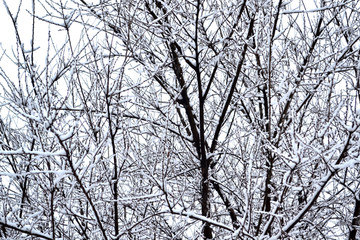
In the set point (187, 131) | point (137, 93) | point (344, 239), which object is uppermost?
point (137, 93)

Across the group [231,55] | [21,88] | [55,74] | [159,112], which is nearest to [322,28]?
[231,55]

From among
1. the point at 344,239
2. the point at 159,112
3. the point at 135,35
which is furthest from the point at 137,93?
the point at 344,239

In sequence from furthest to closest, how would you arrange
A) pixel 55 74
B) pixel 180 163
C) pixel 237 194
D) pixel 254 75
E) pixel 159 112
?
1. pixel 254 75
2. pixel 180 163
3. pixel 159 112
4. pixel 237 194
5. pixel 55 74

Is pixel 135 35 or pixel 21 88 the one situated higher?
pixel 135 35

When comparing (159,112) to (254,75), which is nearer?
Answer: (159,112)

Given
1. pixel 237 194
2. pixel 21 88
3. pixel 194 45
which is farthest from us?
pixel 237 194

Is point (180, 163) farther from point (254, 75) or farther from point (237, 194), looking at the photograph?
point (254, 75)

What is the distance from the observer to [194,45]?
422cm

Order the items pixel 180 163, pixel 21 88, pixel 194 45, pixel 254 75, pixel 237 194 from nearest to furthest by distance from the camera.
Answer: pixel 21 88
pixel 194 45
pixel 237 194
pixel 180 163
pixel 254 75

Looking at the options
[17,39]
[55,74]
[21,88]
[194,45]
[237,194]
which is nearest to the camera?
[17,39]

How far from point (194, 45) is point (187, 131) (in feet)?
4.71

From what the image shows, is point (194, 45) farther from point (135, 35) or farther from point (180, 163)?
point (180, 163)

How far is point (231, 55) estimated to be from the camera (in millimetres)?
5398

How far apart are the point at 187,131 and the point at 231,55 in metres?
1.36
